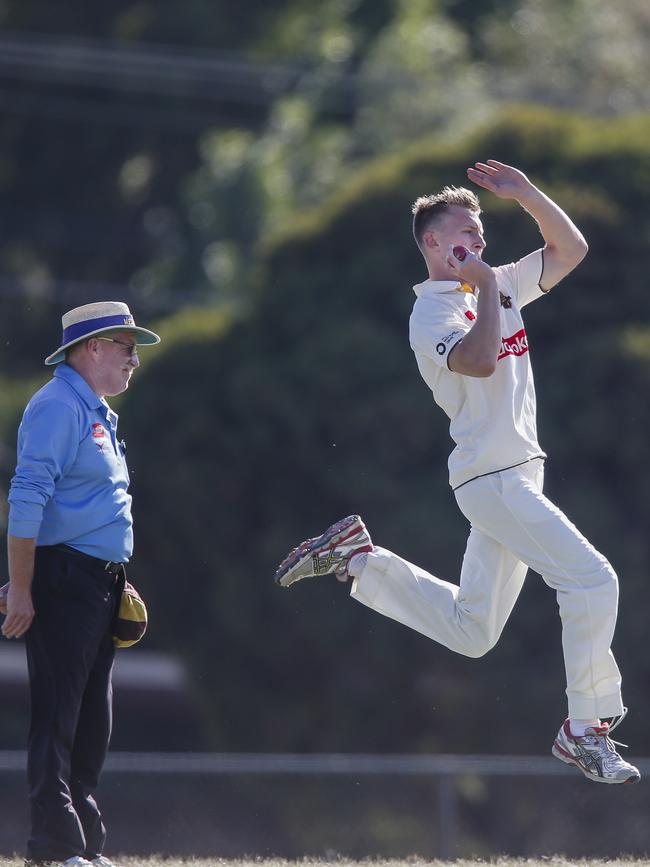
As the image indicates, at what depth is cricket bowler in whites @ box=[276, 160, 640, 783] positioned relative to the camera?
601 centimetres

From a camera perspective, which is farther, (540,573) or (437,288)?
(437,288)

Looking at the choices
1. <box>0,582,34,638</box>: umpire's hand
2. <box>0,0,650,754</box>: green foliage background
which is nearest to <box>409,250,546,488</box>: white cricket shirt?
<box>0,582,34,638</box>: umpire's hand

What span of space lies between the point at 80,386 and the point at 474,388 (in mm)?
1405

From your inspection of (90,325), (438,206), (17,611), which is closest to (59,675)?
(17,611)

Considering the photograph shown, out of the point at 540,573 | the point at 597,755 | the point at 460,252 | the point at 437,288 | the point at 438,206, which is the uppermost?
the point at 438,206

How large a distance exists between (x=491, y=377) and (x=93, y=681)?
5.84 ft

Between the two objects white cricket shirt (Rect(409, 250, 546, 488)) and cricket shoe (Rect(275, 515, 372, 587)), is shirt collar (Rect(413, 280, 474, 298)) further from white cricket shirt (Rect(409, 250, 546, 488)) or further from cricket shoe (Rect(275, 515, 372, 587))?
A: cricket shoe (Rect(275, 515, 372, 587))

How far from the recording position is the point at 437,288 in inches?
246

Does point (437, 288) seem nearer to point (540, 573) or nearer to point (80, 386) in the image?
point (540, 573)

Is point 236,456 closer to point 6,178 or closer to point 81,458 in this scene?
point 81,458

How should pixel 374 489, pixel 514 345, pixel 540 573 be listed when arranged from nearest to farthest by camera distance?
pixel 540 573
pixel 514 345
pixel 374 489

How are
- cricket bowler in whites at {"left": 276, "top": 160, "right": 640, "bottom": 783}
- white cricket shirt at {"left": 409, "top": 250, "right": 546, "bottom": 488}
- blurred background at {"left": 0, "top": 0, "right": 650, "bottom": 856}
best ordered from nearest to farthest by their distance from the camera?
cricket bowler in whites at {"left": 276, "top": 160, "right": 640, "bottom": 783}, white cricket shirt at {"left": 409, "top": 250, "right": 546, "bottom": 488}, blurred background at {"left": 0, "top": 0, "right": 650, "bottom": 856}

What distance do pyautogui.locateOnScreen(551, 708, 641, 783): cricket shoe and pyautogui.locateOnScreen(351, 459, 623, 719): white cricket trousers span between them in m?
0.07

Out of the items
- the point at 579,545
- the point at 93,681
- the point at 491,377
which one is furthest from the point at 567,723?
the point at 93,681
